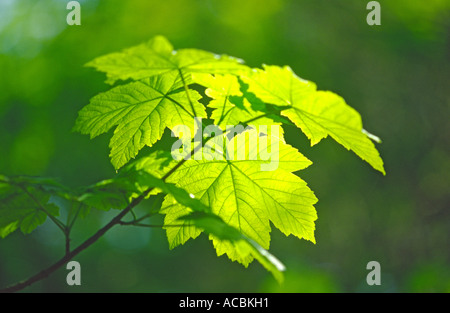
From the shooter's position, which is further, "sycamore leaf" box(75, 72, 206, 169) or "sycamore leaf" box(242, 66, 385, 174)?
"sycamore leaf" box(75, 72, 206, 169)

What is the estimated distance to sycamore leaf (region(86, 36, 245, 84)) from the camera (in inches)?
39.1

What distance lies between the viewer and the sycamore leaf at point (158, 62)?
0.99 metres

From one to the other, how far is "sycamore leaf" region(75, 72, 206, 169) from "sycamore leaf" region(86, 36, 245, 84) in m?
0.19

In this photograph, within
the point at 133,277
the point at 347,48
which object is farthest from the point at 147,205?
the point at 347,48

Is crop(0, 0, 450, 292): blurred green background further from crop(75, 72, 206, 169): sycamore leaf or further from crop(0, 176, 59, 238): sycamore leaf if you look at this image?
crop(0, 176, 59, 238): sycamore leaf

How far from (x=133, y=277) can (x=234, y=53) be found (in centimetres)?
657

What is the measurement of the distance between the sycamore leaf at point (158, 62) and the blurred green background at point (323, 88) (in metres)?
6.87

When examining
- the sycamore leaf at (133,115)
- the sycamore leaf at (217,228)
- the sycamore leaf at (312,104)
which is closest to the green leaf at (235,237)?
the sycamore leaf at (217,228)

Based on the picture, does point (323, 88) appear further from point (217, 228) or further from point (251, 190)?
point (217, 228)

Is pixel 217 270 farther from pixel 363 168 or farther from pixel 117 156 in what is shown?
pixel 117 156

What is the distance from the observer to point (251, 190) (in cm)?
136

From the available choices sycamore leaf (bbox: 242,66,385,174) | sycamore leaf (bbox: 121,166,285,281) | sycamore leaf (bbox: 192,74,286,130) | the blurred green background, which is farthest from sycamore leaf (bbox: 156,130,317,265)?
the blurred green background

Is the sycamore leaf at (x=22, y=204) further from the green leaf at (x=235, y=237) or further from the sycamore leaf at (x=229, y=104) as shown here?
the sycamore leaf at (x=229, y=104)

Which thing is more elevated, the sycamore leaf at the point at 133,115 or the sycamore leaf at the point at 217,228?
the sycamore leaf at the point at 133,115
